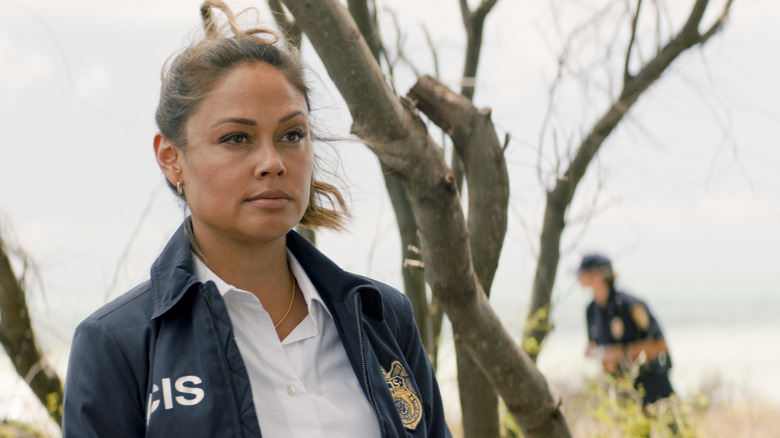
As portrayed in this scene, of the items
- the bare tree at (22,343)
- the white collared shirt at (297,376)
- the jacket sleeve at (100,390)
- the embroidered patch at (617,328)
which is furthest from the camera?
the embroidered patch at (617,328)

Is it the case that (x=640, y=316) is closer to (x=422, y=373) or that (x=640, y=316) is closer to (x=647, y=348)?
(x=647, y=348)

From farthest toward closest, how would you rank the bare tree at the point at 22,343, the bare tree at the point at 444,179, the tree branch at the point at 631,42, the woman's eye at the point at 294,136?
the bare tree at the point at 22,343
the tree branch at the point at 631,42
the bare tree at the point at 444,179
the woman's eye at the point at 294,136

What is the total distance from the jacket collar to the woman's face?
0.07 metres

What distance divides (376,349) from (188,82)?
0.61m

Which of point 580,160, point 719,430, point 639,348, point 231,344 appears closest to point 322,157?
point 231,344

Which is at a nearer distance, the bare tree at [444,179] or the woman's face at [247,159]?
the woman's face at [247,159]

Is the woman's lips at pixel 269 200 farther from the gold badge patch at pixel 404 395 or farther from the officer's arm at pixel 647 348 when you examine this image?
the officer's arm at pixel 647 348

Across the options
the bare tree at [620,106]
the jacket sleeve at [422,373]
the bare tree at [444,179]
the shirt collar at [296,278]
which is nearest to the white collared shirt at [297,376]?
the shirt collar at [296,278]

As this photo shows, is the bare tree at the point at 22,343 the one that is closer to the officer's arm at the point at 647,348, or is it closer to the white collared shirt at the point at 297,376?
the white collared shirt at the point at 297,376

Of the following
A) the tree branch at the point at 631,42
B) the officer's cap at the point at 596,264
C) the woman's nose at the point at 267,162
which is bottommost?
the woman's nose at the point at 267,162

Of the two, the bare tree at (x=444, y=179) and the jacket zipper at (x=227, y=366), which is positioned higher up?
the bare tree at (x=444, y=179)

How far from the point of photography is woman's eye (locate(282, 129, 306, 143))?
1573 mm

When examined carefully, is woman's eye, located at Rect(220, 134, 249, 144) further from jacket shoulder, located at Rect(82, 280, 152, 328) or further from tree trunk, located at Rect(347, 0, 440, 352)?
tree trunk, located at Rect(347, 0, 440, 352)

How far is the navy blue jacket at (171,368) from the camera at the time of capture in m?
1.38
